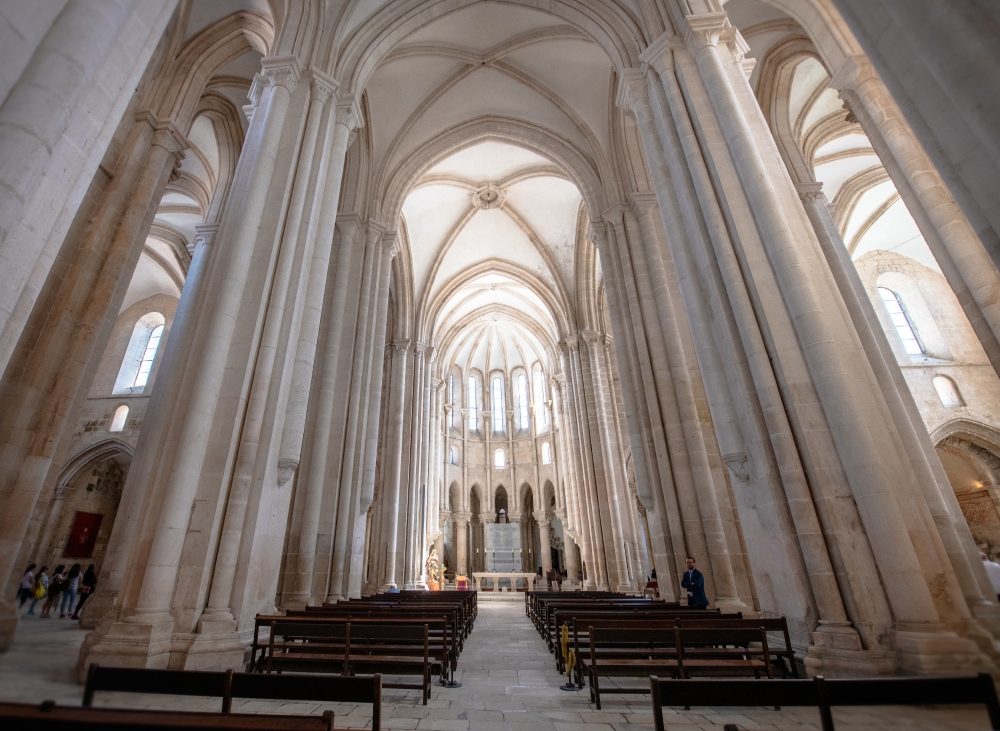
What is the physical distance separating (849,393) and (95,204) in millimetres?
10742

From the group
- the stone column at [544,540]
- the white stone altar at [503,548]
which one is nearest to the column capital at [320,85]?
the white stone altar at [503,548]

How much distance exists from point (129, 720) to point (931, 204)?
29.1 ft

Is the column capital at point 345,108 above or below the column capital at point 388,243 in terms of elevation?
below

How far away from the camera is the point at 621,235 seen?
11484mm

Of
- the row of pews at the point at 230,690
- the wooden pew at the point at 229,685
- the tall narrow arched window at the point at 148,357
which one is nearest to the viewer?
the row of pews at the point at 230,690

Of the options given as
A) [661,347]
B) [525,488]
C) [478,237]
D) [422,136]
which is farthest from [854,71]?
[525,488]

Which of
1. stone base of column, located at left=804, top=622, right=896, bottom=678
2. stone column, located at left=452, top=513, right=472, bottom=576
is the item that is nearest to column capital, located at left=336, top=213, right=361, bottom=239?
stone base of column, located at left=804, top=622, right=896, bottom=678

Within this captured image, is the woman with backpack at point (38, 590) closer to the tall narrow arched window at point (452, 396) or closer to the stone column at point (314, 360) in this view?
the stone column at point (314, 360)

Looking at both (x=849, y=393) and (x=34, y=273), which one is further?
(x=849, y=393)

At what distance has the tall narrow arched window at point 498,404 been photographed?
32969mm

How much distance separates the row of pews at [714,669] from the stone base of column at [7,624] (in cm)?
591

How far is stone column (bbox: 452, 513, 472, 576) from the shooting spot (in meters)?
28.4

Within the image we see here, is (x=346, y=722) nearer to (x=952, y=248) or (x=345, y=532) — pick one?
(x=345, y=532)

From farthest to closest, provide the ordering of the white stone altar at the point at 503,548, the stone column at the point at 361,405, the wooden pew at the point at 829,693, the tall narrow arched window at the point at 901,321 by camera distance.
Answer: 1. the white stone altar at the point at 503,548
2. the tall narrow arched window at the point at 901,321
3. the stone column at the point at 361,405
4. the wooden pew at the point at 829,693
